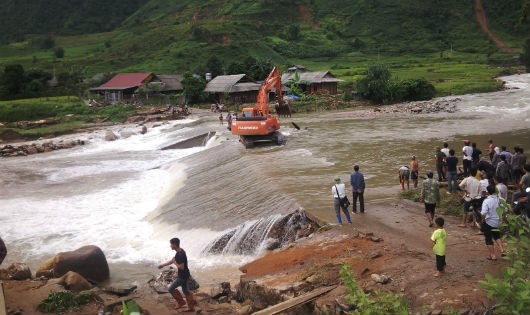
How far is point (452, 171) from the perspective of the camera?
1616cm

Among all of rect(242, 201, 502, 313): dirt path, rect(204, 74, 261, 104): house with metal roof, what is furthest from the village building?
rect(242, 201, 502, 313): dirt path

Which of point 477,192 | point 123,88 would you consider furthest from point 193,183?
point 123,88

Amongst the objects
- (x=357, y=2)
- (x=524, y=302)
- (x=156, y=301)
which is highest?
(x=357, y=2)

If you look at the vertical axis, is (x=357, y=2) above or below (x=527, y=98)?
above

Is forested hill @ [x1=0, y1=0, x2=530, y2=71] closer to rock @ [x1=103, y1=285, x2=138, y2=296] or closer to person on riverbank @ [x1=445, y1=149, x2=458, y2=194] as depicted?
person on riverbank @ [x1=445, y1=149, x2=458, y2=194]

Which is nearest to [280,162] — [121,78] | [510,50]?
[121,78]

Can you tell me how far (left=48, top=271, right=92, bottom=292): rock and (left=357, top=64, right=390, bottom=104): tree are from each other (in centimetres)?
4697

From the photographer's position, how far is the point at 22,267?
1432 centimetres

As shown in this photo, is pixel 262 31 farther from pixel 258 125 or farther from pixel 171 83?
pixel 258 125

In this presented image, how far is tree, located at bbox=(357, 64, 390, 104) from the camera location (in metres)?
55.9

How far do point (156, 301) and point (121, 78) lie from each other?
6278 cm

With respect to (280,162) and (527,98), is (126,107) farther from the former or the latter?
(527,98)

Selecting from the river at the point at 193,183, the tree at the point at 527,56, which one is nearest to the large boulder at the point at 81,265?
the river at the point at 193,183

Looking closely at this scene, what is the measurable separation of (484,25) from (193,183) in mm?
110098
